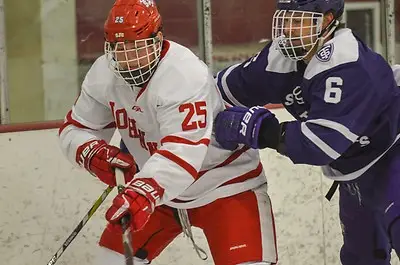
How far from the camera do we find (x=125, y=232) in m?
1.96

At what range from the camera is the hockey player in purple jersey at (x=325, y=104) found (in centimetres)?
207

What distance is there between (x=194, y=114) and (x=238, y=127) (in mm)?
139

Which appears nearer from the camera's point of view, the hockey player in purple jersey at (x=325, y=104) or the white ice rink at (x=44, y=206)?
the hockey player in purple jersey at (x=325, y=104)

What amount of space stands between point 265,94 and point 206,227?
390 mm

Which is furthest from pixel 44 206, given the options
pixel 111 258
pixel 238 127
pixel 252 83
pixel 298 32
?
pixel 298 32

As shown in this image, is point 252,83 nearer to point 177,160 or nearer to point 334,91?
point 334,91

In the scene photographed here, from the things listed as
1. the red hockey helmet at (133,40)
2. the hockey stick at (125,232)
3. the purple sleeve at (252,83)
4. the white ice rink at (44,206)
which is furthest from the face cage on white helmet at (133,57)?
the white ice rink at (44,206)

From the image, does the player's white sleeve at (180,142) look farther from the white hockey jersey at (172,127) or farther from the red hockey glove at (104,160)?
the red hockey glove at (104,160)

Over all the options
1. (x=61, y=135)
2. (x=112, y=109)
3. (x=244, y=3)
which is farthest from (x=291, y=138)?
(x=244, y=3)

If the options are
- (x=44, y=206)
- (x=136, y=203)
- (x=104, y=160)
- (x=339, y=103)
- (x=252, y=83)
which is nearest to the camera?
(x=136, y=203)

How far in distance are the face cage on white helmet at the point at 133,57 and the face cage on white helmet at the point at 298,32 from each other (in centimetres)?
30

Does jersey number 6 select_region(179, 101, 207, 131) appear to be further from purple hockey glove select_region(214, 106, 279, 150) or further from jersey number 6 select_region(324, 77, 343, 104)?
jersey number 6 select_region(324, 77, 343, 104)

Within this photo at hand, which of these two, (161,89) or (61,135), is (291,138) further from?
(61,135)

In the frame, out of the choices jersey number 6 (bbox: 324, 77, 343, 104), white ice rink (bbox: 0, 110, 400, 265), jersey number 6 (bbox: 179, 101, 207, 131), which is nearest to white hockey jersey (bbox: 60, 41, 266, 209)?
jersey number 6 (bbox: 179, 101, 207, 131)
